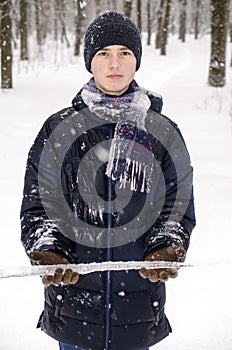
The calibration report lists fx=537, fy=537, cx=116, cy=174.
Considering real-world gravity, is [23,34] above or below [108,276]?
below

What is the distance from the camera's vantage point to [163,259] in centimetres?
185

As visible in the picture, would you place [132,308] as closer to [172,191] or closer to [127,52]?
[172,191]

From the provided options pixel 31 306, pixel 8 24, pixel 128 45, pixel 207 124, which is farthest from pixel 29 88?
pixel 128 45

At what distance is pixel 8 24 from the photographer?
13117mm

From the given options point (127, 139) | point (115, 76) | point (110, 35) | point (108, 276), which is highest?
point (110, 35)

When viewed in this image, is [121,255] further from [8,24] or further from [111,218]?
[8,24]

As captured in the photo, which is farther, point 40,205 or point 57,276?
point 40,205

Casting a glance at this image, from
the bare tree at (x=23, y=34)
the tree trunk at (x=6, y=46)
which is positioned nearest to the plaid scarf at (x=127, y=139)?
the tree trunk at (x=6, y=46)

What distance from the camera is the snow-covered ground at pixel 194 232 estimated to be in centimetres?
366

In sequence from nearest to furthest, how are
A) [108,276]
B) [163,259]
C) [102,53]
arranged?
[163,259]
[108,276]
[102,53]

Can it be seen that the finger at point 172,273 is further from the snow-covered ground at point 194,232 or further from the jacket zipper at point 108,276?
the snow-covered ground at point 194,232

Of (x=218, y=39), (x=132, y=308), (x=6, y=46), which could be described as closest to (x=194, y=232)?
(x=132, y=308)

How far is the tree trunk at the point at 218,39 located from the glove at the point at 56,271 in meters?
13.1

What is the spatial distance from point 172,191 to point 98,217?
11.3 inches
